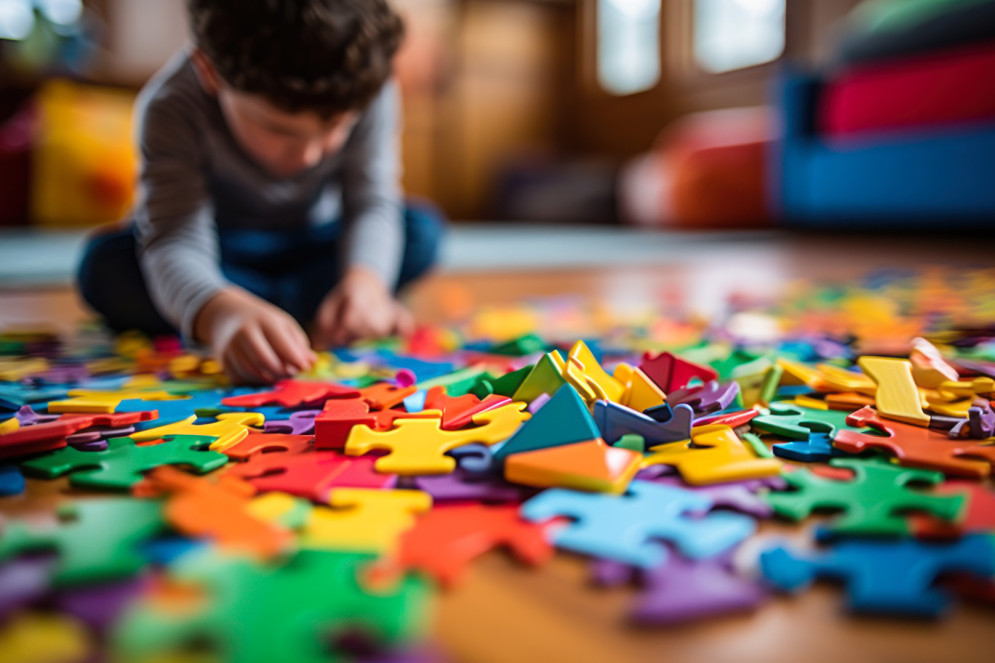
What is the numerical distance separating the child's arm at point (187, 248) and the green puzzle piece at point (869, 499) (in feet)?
1.64

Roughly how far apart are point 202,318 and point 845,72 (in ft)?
9.20

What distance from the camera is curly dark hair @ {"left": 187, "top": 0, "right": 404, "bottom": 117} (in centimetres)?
80

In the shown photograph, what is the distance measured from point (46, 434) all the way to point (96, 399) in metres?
0.14

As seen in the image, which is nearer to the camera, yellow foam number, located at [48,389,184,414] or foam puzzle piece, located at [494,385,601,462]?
foam puzzle piece, located at [494,385,601,462]

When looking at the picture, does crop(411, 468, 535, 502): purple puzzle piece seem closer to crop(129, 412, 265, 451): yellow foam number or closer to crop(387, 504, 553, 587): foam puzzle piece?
crop(387, 504, 553, 587): foam puzzle piece

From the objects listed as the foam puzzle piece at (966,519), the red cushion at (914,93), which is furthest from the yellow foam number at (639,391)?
the red cushion at (914,93)

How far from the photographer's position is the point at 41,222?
3330 mm

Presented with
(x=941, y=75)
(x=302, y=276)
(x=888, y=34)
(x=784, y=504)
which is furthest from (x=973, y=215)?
(x=784, y=504)

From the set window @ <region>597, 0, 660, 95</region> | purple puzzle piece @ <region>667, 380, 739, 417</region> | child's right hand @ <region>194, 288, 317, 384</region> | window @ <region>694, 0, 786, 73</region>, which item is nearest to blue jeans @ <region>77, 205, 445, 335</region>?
child's right hand @ <region>194, 288, 317, 384</region>

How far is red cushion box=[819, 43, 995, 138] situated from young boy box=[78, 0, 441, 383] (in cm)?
200

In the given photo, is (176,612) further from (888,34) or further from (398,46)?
(888,34)

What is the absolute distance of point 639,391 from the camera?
0.67m

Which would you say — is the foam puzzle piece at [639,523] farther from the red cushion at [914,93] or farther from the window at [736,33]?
the window at [736,33]

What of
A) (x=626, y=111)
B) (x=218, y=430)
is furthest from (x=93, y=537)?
(x=626, y=111)
